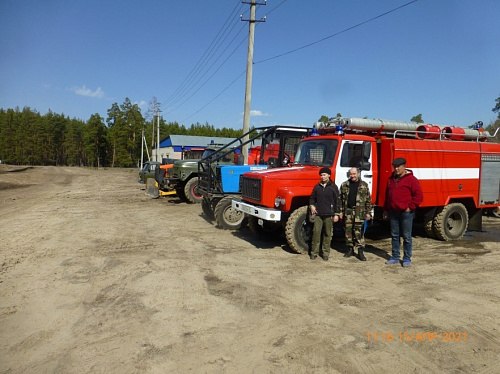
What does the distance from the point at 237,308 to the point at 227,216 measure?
5144 mm

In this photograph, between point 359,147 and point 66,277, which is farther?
point 359,147

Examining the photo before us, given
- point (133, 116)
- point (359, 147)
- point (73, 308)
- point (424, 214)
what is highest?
point (133, 116)

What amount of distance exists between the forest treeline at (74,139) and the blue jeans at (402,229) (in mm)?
65896

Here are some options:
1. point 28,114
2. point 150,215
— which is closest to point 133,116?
point 28,114

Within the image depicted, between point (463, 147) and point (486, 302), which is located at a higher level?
point (463, 147)

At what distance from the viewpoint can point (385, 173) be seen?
7449 mm

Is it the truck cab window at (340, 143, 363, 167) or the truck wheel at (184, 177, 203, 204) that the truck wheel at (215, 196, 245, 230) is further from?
the truck wheel at (184, 177, 203, 204)

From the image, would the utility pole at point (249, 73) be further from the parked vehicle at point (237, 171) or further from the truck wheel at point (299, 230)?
the truck wheel at point (299, 230)

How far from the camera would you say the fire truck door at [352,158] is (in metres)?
7.17

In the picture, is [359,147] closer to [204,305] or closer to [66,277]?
[204,305]

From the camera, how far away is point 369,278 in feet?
18.7

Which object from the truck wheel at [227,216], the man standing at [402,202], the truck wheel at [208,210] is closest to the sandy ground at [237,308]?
the man standing at [402,202]

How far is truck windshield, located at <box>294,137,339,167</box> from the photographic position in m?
7.26

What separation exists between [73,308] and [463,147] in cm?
847
